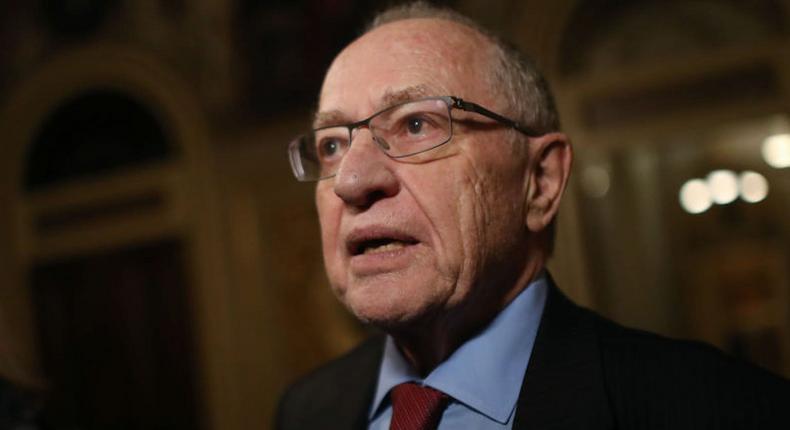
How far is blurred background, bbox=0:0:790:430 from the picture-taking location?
13.5ft

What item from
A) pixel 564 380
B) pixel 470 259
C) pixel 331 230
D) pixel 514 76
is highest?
pixel 514 76

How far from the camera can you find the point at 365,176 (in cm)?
144

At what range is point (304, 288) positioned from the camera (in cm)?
541

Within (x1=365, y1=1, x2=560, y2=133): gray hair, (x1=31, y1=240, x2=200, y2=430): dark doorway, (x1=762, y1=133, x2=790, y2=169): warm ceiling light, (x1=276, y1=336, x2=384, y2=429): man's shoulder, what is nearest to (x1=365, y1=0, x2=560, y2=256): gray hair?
(x1=365, y1=1, x2=560, y2=133): gray hair

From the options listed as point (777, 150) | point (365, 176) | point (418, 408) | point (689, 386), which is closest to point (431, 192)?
point (365, 176)

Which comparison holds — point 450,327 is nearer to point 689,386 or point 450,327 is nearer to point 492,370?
point 492,370

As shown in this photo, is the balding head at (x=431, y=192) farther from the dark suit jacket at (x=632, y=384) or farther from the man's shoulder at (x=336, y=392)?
the man's shoulder at (x=336, y=392)

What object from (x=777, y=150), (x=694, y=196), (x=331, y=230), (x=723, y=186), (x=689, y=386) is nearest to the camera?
(x=689, y=386)

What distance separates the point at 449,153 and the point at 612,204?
320 cm

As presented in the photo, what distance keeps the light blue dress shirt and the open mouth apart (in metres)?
0.26

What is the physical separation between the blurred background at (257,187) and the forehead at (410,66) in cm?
280

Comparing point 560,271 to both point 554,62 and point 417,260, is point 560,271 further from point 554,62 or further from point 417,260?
point 417,260

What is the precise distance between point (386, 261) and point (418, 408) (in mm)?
323

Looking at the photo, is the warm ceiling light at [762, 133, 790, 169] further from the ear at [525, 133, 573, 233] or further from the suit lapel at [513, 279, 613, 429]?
the suit lapel at [513, 279, 613, 429]
